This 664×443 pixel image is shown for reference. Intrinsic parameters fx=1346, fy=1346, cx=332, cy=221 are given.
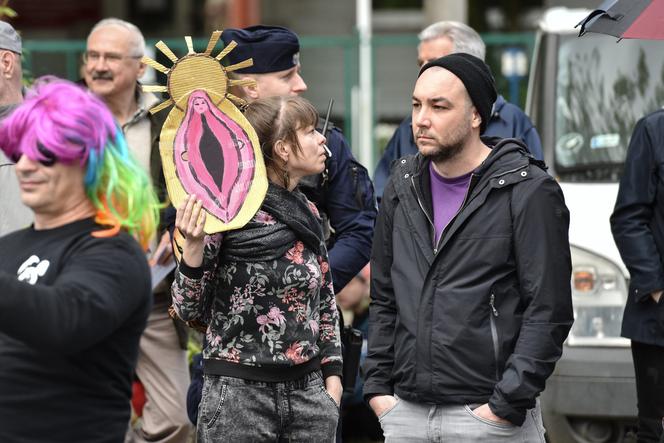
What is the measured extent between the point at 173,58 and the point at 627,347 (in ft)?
10.4

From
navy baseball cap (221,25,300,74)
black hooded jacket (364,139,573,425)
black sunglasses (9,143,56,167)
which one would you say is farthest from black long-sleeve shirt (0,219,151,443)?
navy baseball cap (221,25,300,74)

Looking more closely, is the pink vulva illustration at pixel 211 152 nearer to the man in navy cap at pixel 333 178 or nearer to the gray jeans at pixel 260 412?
the gray jeans at pixel 260 412

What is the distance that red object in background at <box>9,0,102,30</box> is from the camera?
2209 cm

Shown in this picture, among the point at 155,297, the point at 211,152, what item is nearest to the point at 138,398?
the point at 155,297

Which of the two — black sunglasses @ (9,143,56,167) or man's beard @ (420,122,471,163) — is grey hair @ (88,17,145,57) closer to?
man's beard @ (420,122,471,163)

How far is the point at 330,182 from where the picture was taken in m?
5.39

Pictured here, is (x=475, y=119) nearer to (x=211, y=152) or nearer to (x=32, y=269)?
(x=211, y=152)

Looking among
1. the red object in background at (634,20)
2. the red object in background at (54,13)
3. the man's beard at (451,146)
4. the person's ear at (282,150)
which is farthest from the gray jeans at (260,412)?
the red object in background at (54,13)

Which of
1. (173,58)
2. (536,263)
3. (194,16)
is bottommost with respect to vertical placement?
(194,16)

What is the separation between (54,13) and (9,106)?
17310 millimetres

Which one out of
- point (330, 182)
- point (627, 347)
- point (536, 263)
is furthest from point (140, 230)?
point (627, 347)

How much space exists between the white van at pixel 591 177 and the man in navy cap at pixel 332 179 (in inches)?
65.6

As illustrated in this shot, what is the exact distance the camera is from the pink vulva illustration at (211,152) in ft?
14.6

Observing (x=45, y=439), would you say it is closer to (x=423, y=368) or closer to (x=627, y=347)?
(x=423, y=368)
